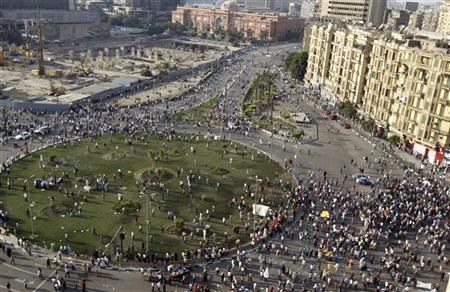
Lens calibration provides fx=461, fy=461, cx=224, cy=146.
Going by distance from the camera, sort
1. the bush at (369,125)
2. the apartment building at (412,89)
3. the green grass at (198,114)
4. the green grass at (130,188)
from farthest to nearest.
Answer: the green grass at (198,114) < the bush at (369,125) < the apartment building at (412,89) < the green grass at (130,188)

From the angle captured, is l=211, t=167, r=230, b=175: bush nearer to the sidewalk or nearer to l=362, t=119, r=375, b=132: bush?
the sidewalk

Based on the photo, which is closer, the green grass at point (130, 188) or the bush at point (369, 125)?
the green grass at point (130, 188)

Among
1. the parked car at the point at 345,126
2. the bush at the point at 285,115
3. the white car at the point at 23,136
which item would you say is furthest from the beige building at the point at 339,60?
the white car at the point at 23,136

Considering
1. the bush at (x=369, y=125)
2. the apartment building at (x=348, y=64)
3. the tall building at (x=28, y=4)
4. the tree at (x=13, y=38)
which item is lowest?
the bush at (x=369, y=125)

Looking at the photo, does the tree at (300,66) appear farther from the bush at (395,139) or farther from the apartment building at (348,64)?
the bush at (395,139)

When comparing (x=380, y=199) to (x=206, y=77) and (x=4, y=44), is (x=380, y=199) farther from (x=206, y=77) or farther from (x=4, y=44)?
(x=4, y=44)

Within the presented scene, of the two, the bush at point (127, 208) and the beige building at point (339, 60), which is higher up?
the beige building at point (339, 60)

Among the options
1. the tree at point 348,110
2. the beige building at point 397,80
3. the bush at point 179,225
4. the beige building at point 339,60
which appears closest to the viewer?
the bush at point 179,225

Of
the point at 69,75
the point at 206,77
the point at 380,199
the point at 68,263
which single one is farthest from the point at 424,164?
the point at 69,75
